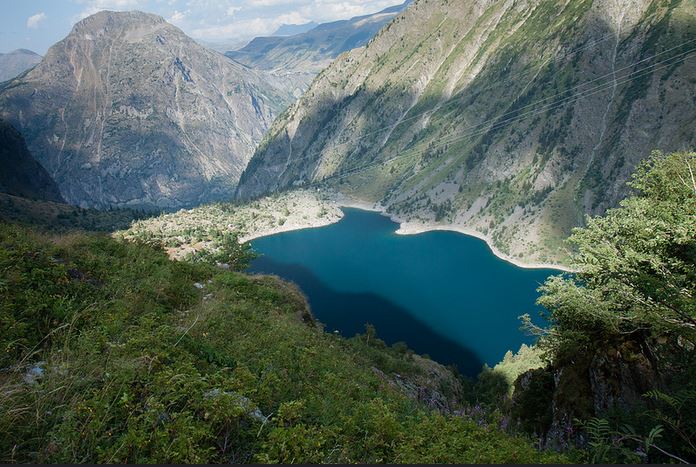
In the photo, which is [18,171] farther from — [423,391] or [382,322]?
[423,391]

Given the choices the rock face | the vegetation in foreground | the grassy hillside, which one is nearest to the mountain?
the vegetation in foreground

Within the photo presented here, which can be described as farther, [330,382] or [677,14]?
[677,14]

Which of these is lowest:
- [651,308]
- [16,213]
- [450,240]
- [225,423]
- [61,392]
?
[450,240]

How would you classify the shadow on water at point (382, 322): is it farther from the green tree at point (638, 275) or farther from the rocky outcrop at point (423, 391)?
the green tree at point (638, 275)

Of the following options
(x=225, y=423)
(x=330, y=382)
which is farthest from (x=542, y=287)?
(x=225, y=423)

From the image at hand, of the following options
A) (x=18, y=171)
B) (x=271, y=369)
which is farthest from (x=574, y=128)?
(x=18, y=171)

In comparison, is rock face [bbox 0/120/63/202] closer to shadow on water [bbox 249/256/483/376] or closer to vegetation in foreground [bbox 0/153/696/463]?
shadow on water [bbox 249/256/483/376]

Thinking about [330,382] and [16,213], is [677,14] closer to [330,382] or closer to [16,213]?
[330,382]
